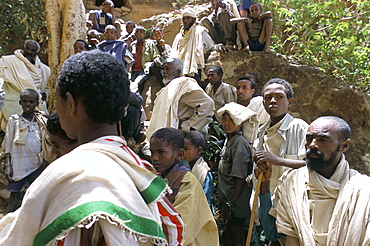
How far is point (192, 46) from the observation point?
6.73 m

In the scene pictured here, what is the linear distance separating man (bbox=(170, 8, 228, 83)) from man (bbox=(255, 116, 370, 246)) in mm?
4335

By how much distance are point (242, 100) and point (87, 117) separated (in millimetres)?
3943

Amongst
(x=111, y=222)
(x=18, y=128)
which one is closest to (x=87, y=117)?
(x=111, y=222)

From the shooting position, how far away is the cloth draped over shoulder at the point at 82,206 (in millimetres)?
964

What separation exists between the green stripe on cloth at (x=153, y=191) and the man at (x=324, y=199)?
1.35 m

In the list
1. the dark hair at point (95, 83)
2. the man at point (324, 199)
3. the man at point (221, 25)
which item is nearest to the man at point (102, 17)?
the man at point (221, 25)

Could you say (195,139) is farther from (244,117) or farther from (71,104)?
(71,104)

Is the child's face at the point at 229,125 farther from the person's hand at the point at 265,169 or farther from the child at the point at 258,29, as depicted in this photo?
the child at the point at 258,29

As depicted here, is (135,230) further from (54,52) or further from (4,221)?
(54,52)

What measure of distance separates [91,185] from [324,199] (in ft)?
5.76

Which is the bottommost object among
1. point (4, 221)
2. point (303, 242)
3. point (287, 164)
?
point (303, 242)

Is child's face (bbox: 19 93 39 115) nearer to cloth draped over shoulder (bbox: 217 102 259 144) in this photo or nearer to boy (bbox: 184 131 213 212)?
boy (bbox: 184 131 213 212)

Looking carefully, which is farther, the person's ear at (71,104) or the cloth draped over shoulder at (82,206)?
the person's ear at (71,104)

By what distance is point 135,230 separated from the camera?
1.02m
